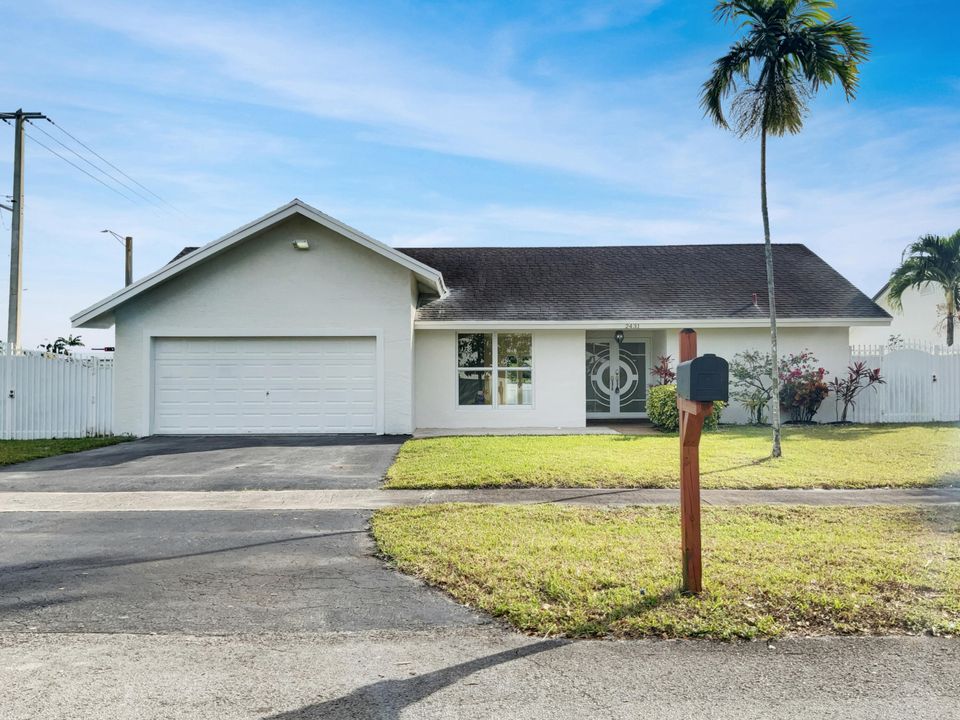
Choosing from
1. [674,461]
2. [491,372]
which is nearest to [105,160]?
[491,372]

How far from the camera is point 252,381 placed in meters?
15.1

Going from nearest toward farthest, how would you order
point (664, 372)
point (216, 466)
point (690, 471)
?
point (690, 471) < point (216, 466) < point (664, 372)

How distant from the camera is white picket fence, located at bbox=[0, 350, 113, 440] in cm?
1525

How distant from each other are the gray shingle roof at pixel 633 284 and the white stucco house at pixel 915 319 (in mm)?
10315

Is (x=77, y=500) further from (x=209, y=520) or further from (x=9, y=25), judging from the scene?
(x=9, y=25)

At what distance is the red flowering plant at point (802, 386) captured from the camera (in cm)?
1659

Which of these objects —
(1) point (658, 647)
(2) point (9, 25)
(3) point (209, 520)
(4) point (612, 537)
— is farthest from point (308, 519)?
(2) point (9, 25)

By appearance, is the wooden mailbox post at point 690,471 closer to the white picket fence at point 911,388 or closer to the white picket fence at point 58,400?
the white picket fence at point 58,400

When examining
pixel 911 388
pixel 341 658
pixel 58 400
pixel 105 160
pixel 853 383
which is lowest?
pixel 341 658

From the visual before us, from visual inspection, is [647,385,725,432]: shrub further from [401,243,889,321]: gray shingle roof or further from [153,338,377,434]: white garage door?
[153,338,377,434]: white garage door

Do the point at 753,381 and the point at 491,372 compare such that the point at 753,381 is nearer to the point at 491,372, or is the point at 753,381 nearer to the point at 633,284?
the point at 633,284

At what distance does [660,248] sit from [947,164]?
938cm

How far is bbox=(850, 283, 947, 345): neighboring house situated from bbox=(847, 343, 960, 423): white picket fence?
10.8 metres

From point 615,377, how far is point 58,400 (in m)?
14.3
